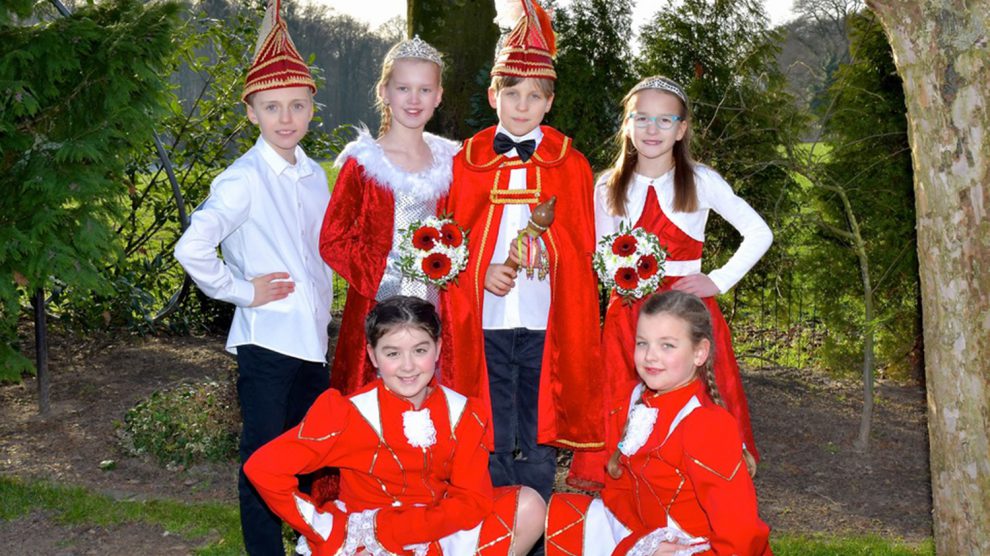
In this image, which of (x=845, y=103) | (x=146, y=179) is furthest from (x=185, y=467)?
(x=845, y=103)

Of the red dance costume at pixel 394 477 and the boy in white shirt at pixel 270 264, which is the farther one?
the boy in white shirt at pixel 270 264

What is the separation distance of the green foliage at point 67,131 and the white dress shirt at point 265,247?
5.36ft

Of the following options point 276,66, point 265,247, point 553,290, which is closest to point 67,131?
point 276,66

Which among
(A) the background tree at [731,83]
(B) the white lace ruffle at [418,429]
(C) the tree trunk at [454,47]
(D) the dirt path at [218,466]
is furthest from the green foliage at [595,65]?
(B) the white lace ruffle at [418,429]

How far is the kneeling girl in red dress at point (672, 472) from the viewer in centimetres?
→ 328

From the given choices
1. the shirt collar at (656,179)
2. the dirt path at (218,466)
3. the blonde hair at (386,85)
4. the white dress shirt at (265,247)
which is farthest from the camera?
the dirt path at (218,466)

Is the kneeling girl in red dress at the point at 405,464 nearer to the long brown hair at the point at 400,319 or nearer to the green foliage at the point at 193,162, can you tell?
the long brown hair at the point at 400,319

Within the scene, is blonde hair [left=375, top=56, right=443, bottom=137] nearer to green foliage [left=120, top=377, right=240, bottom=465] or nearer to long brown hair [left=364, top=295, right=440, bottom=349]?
long brown hair [left=364, top=295, right=440, bottom=349]

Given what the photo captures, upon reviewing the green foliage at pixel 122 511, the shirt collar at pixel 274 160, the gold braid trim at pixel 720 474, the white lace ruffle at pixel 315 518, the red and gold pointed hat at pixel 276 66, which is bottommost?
the green foliage at pixel 122 511

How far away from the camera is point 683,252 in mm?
4332

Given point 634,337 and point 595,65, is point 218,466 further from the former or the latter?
point 595,65

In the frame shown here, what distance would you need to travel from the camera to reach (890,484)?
20.2ft

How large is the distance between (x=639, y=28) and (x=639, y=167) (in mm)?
3295

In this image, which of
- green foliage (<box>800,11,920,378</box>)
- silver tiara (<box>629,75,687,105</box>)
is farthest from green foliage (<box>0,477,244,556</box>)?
green foliage (<box>800,11,920,378</box>)
